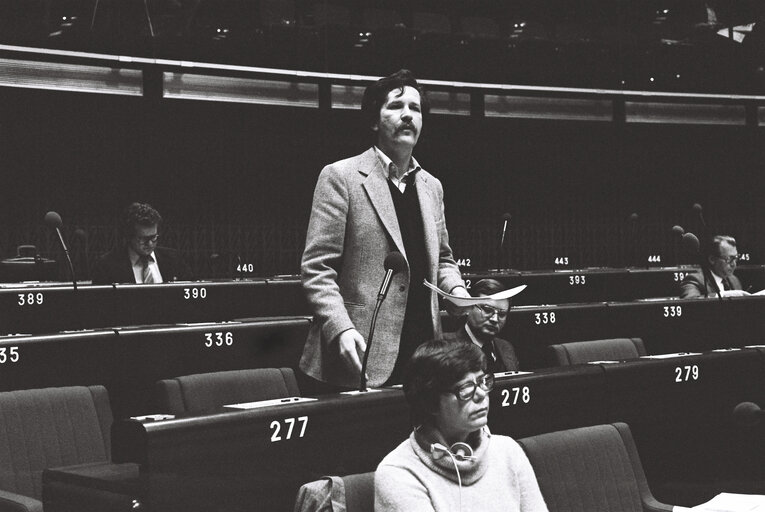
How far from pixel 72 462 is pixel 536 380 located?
1.51 metres

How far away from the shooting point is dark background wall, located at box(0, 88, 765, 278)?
9.89 m

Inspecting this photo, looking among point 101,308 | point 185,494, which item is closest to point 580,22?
point 101,308

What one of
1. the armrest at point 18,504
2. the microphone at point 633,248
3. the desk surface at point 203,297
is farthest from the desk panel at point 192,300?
the microphone at point 633,248

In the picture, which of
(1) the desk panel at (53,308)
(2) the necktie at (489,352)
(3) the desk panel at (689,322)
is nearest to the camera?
(2) the necktie at (489,352)

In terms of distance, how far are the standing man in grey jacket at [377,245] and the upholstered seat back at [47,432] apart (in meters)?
0.93

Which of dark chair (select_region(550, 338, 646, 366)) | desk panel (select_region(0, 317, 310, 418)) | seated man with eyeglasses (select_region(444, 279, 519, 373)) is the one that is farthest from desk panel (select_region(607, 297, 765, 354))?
desk panel (select_region(0, 317, 310, 418))

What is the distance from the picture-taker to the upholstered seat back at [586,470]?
2664 mm

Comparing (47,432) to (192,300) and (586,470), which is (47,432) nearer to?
(586,470)

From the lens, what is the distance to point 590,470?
9.19ft

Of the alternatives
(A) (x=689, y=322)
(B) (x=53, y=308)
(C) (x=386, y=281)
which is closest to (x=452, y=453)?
(C) (x=386, y=281)

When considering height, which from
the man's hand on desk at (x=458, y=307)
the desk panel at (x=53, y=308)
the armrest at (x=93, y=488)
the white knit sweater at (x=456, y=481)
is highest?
the man's hand on desk at (x=458, y=307)

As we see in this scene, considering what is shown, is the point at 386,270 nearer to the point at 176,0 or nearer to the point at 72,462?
the point at 72,462

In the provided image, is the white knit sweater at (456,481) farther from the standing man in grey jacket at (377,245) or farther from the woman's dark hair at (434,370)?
the standing man in grey jacket at (377,245)

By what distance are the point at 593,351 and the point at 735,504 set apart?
204 centimetres
